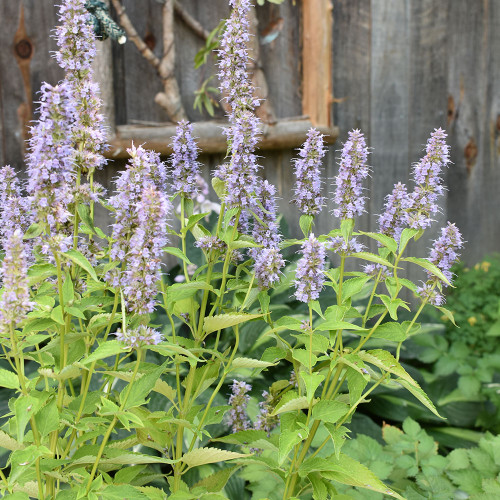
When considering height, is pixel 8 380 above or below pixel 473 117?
below

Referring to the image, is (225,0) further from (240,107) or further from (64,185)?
(64,185)

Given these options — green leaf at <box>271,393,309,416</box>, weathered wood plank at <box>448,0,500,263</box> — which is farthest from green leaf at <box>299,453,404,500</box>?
weathered wood plank at <box>448,0,500,263</box>

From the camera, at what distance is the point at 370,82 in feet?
11.7

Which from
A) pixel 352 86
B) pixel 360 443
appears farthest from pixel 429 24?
pixel 360 443

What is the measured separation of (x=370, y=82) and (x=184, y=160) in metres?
2.55

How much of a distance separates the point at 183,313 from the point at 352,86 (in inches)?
100

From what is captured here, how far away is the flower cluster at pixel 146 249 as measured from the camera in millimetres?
975

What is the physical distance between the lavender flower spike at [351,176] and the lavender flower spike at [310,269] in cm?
14

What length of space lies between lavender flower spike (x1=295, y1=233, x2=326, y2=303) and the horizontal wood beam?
1.71 m

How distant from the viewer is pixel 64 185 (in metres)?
1.01

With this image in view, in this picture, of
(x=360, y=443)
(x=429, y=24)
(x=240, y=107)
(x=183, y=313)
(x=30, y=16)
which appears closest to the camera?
(x=240, y=107)

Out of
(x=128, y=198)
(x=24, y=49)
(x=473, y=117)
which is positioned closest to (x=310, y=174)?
(x=128, y=198)

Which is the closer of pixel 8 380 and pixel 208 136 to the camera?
pixel 8 380

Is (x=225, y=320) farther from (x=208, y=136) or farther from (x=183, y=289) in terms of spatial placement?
(x=208, y=136)
